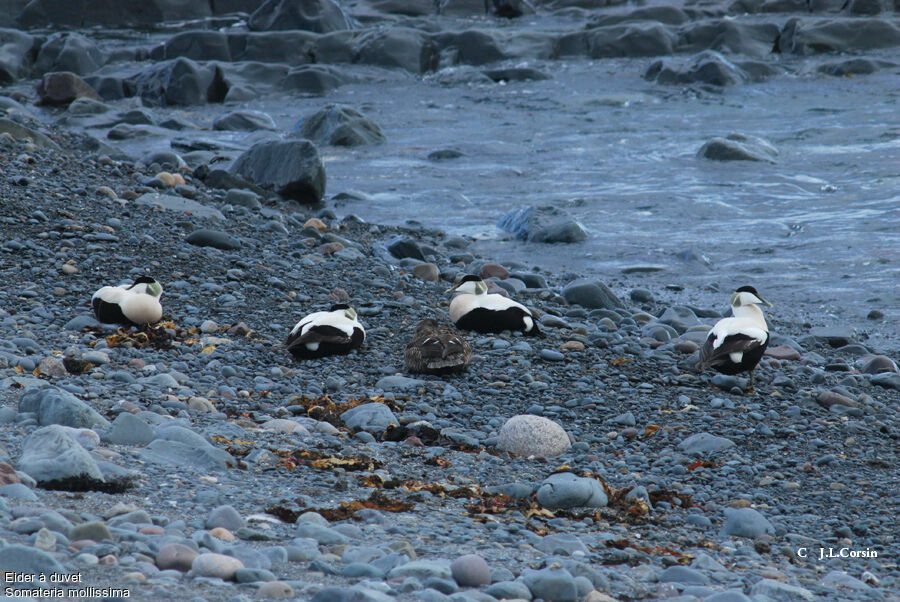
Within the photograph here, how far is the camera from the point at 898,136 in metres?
15.0

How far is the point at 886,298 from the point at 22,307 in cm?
704

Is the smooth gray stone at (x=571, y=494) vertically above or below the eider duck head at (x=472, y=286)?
above

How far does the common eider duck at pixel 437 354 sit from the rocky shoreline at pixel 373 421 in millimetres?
94

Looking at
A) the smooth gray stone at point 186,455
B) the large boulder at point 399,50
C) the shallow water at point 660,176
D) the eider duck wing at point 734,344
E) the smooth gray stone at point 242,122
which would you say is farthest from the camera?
the large boulder at point 399,50

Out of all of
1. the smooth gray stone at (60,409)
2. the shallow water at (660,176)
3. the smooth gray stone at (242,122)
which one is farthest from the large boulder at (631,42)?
the smooth gray stone at (60,409)

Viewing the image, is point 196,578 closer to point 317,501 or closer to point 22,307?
point 317,501

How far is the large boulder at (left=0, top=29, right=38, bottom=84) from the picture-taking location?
19.4 m

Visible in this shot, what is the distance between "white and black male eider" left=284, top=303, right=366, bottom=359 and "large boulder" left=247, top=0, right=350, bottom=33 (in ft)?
60.4

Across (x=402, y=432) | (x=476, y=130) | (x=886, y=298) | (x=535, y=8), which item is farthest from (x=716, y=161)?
(x=535, y=8)

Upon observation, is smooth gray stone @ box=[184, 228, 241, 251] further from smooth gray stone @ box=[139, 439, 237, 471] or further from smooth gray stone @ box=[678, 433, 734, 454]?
smooth gray stone @ box=[678, 433, 734, 454]

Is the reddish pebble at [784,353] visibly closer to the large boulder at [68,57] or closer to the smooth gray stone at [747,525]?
the smooth gray stone at [747,525]

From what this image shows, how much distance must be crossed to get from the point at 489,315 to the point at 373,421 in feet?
6.08

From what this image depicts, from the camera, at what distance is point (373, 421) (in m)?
4.94

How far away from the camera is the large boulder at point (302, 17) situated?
915 inches
